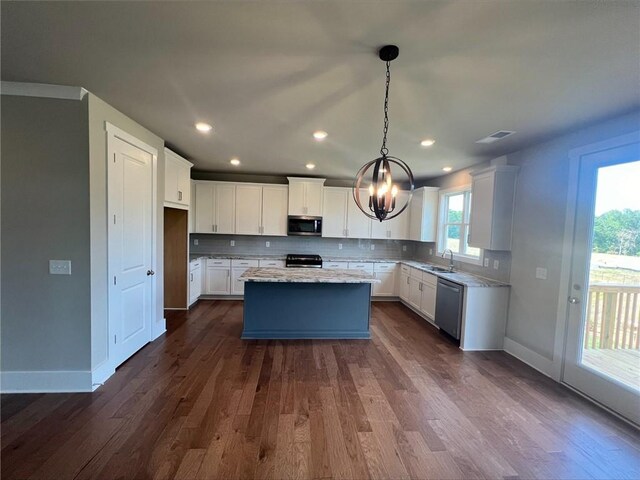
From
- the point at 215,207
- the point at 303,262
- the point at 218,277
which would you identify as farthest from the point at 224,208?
the point at 303,262

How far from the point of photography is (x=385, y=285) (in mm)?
5648

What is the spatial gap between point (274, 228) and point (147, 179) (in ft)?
8.76

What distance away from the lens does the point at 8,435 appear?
1.90 m

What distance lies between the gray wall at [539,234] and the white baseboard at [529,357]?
0.05 m

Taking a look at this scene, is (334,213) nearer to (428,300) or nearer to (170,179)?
(428,300)

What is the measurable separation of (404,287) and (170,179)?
455 centimetres

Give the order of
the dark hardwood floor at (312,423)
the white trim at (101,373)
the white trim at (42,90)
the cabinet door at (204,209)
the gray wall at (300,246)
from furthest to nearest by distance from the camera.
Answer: the gray wall at (300,246) < the cabinet door at (204,209) < the white trim at (101,373) < the white trim at (42,90) < the dark hardwood floor at (312,423)

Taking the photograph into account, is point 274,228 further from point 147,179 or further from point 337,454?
point 337,454

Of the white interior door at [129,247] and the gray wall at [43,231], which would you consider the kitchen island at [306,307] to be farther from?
the gray wall at [43,231]

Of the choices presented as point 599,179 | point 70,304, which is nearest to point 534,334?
point 599,179

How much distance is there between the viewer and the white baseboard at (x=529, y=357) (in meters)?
2.96

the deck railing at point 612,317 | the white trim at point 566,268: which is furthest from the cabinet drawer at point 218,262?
the deck railing at point 612,317

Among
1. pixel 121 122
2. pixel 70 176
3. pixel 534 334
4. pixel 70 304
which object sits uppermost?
pixel 121 122

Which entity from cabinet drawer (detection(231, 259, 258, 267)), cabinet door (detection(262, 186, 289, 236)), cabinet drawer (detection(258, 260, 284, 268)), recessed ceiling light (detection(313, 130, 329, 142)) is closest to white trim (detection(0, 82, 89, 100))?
recessed ceiling light (detection(313, 130, 329, 142))
